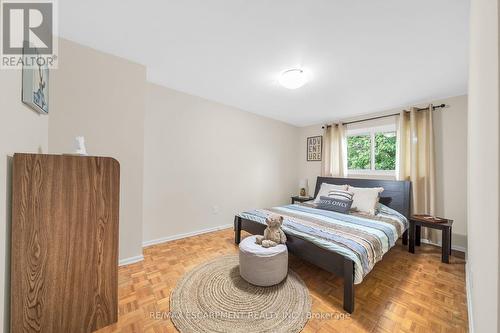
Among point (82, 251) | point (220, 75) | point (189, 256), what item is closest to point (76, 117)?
point (82, 251)

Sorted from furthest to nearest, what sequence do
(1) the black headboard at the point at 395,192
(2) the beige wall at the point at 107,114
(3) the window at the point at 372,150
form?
(3) the window at the point at 372,150 < (1) the black headboard at the point at 395,192 < (2) the beige wall at the point at 107,114

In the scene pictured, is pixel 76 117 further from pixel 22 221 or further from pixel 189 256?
pixel 189 256

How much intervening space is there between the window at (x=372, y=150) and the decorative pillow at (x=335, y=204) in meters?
1.23

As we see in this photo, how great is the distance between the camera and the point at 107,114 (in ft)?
6.90

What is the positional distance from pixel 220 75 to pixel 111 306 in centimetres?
252

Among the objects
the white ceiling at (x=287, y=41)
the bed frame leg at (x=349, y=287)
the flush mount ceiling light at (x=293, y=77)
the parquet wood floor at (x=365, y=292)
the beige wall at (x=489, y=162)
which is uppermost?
the white ceiling at (x=287, y=41)

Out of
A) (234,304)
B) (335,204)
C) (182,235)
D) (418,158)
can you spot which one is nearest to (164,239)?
(182,235)

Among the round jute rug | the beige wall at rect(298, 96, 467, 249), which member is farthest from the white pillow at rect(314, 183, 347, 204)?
the round jute rug

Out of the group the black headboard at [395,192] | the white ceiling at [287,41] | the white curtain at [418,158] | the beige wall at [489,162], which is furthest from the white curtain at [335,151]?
the beige wall at [489,162]

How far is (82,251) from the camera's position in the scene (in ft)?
4.17

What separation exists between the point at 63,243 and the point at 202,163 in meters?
2.14

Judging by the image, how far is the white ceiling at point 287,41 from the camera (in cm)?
142

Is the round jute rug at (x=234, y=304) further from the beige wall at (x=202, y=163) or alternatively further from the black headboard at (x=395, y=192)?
the black headboard at (x=395, y=192)

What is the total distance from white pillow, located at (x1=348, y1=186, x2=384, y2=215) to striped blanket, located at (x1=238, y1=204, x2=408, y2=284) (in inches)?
5.5
